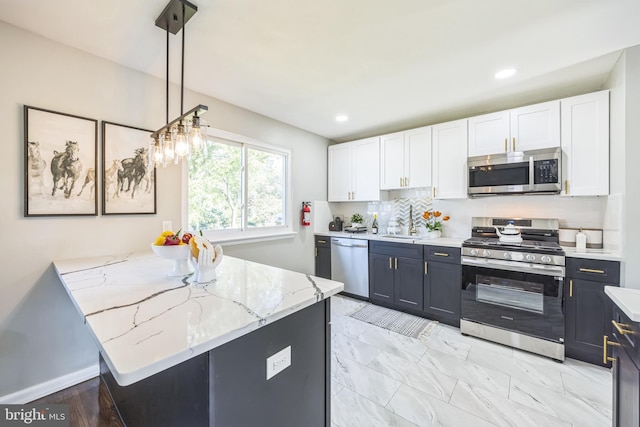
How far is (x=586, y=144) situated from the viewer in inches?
94.9

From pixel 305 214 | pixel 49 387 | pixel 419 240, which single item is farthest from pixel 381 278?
pixel 49 387

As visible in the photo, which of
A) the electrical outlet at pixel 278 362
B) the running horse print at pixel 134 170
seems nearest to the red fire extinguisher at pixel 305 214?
the running horse print at pixel 134 170

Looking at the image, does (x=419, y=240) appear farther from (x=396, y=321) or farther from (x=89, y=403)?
(x=89, y=403)

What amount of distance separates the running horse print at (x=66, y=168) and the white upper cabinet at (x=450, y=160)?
351 centimetres

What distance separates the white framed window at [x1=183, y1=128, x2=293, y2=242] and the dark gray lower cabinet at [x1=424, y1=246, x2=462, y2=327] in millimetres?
1835

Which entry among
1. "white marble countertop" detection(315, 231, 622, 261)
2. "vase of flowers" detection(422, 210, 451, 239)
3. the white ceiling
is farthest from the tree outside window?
"vase of flowers" detection(422, 210, 451, 239)

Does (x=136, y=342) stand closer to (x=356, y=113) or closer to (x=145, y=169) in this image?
(x=145, y=169)

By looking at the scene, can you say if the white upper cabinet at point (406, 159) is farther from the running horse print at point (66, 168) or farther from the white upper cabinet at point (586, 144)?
the running horse print at point (66, 168)

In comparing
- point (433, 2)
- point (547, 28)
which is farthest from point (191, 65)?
point (547, 28)

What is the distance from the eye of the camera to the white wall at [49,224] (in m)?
1.75

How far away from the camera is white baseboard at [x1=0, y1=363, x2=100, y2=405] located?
1.76m

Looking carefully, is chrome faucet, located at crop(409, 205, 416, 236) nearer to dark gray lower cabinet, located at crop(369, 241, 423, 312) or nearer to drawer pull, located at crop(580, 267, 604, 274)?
dark gray lower cabinet, located at crop(369, 241, 423, 312)

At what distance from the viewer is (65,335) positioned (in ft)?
6.44

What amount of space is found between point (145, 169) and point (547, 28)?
10.5 feet
